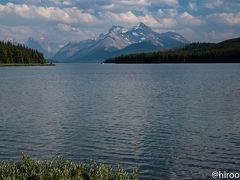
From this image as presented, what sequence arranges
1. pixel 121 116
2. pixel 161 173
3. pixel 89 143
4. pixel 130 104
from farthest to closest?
pixel 130 104
pixel 121 116
pixel 89 143
pixel 161 173

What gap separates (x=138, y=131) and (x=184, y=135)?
5.01m

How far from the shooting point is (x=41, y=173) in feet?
66.9

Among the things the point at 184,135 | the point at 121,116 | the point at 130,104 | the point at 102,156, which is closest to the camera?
the point at 102,156

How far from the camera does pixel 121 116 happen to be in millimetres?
52469

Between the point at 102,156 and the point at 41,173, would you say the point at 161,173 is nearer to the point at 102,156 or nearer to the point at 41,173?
the point at 102,156

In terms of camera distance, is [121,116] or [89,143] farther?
[121,116]

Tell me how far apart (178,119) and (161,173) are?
70.4ft

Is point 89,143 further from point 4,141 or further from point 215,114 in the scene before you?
point 215,114

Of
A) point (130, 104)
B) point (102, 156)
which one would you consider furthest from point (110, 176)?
point (130, 104)

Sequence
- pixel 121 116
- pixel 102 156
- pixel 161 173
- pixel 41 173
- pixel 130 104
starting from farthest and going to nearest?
pixel 130 104 < pixel 121 116 < pixel 102 156 < pixel 161 173 < pixel 41 173

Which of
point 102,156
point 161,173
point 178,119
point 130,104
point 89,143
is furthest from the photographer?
point 130,104

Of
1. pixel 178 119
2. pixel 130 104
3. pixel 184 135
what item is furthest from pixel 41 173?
pixel 130 104

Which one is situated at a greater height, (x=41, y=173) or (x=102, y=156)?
(x=41, y=173)

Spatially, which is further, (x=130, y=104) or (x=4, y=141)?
(x=130, y=104)
